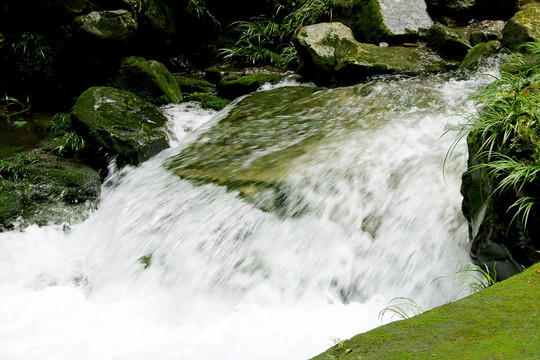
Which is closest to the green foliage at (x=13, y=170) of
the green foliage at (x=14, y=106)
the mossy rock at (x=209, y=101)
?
the green foliage at (x=14, y=106)

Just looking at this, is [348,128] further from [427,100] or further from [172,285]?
[172,285]

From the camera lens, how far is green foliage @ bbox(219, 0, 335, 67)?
29.5 ft

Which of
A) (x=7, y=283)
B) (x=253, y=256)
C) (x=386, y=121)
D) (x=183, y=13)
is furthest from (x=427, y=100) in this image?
(x=183, y=13)

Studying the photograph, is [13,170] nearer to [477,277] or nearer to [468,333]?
[477,277]

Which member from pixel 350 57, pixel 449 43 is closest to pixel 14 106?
pixel 350 57

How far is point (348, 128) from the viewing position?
5195 millimetres

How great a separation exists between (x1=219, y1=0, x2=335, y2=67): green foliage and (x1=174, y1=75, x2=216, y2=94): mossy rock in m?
1.05

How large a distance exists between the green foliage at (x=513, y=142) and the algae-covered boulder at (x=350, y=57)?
3.88 m

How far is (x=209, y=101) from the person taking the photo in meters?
7.39

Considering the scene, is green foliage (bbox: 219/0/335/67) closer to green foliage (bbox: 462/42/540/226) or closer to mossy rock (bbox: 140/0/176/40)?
mossy rock (bbox: 140/0/176/40)

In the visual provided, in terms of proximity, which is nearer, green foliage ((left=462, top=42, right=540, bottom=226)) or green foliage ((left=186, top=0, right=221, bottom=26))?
green foliage ((left=462, top=42, right=540, bottom=226))

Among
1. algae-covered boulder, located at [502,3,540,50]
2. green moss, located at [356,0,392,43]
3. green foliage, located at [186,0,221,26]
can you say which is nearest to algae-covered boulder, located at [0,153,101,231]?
green foliage, located at [186,0,221,26]

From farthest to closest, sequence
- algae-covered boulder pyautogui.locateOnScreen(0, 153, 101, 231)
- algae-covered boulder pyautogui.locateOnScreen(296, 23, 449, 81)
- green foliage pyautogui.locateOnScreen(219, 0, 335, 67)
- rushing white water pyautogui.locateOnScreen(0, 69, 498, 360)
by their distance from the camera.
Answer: green foliage pyautogui.locateOnScreen(219, 0, 335, 67) < algae-covered boulder pyautogui.locateOnScreen(296, 23, 449, 81) < algae-covered boulder pyautogui.locateOnScreen(0, 153, 101, 231) < rushing white water pyautogui.locateOnScreen(0, 69, 498, 360)

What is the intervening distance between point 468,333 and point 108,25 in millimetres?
7030
